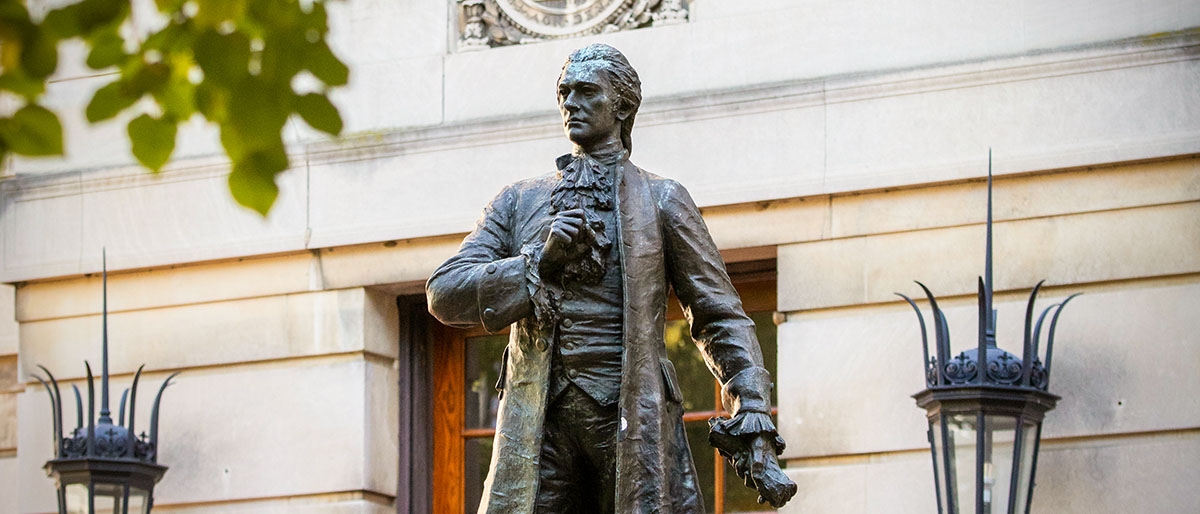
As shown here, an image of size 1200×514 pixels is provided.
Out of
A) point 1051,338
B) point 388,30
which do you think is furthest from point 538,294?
point 388,30

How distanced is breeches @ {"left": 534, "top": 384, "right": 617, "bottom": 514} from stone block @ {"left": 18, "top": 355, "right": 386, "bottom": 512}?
5.38 metres

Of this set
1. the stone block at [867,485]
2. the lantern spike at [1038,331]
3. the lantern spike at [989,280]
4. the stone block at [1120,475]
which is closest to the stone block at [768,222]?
the lantern spike at [989,280]

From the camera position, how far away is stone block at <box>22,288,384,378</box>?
1472cm

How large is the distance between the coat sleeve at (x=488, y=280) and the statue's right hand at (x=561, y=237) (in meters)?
0.06

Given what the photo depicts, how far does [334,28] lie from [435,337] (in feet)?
6.16

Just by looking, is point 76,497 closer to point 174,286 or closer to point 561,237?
point 174,286

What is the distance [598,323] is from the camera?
30.3 ft

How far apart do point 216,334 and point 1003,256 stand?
182 inches

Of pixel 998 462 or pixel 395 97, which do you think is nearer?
pixel 998 462

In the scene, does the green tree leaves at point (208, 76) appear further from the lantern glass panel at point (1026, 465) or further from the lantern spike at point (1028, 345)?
the lantern spike at point (1028, 345)

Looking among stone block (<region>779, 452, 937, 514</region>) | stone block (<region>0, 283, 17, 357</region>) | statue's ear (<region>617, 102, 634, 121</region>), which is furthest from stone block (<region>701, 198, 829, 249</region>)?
stone block (<region>0, 283, 17, 357</region>)

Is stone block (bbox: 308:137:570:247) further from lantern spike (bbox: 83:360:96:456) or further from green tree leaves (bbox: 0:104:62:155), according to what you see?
green tree leaves (bbox: 0:104:62:155)

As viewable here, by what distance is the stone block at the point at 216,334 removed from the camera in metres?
14.7

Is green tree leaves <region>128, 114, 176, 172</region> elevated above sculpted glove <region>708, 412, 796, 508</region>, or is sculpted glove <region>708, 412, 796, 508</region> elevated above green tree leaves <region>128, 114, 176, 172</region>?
green tree leaves <region>128, 114, 176, 172</region>
